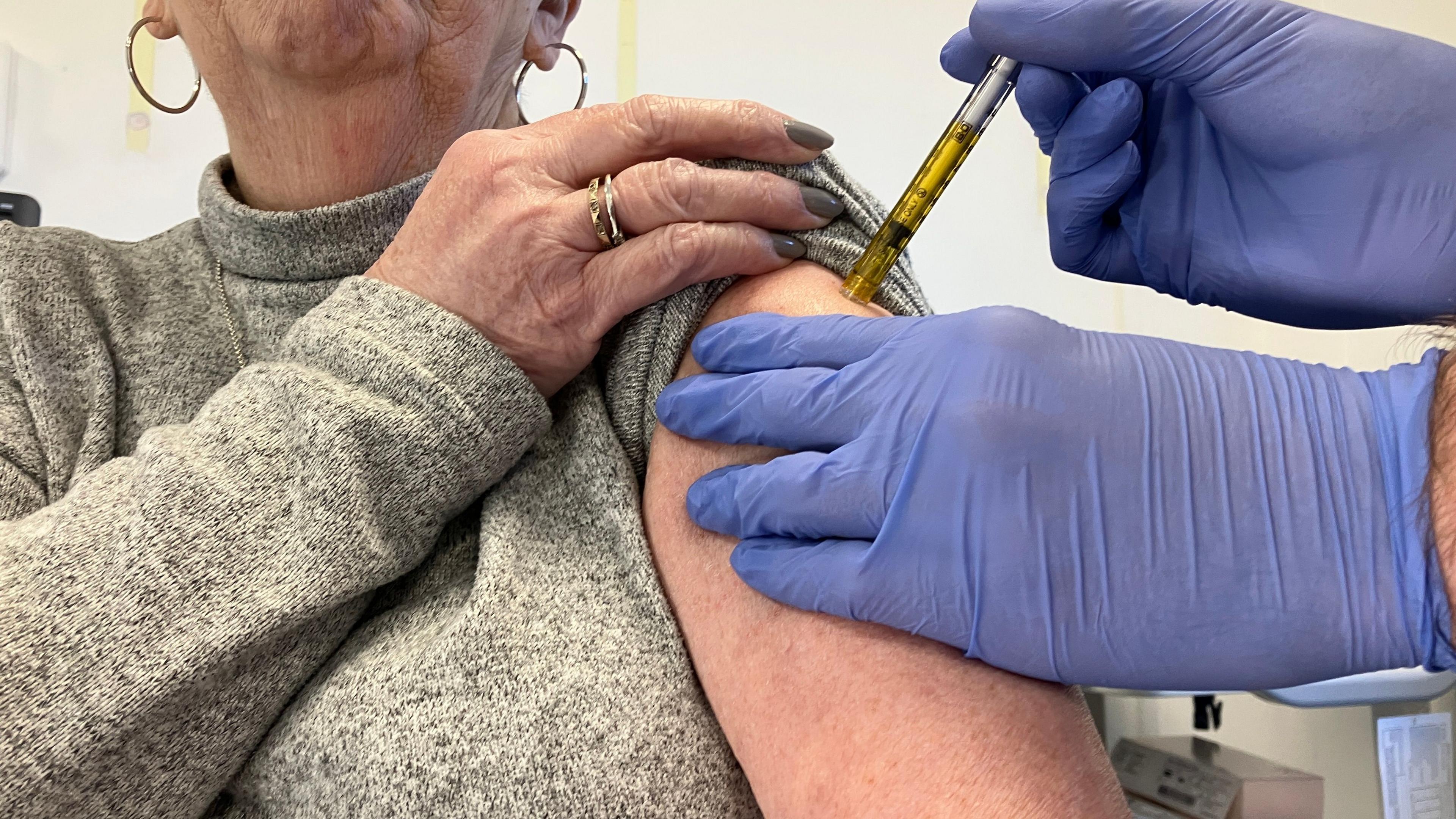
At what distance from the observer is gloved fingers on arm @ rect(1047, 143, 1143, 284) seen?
35.6 inches

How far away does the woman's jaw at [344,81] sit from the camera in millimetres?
793

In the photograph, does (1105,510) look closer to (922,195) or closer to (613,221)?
(922,195)

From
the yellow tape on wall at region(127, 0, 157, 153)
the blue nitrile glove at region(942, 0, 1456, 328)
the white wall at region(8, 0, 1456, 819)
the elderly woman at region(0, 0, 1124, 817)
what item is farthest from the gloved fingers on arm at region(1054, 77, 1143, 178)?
the yellow tape on wall at region(127, 0, 157, 153)

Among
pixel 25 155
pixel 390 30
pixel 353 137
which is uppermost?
pixel 390 30

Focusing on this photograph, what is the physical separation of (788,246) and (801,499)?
0.23 meters

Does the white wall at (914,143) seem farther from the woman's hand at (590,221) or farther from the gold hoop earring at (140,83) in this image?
the woman's hand at (590,221)

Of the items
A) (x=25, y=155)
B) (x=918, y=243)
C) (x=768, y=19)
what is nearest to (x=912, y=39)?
(x=768, y=19)

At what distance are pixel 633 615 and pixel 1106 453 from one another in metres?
0.39

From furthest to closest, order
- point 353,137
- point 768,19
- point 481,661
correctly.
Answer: point 768,19
point 353,137
point 481,661

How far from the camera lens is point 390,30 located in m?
0.80

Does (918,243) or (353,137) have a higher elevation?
(353,137)

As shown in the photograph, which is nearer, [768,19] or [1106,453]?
[1106,453]

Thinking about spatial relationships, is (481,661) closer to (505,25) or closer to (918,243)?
(505,25)

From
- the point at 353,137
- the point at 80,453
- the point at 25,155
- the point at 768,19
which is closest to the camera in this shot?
the point at 80,453
